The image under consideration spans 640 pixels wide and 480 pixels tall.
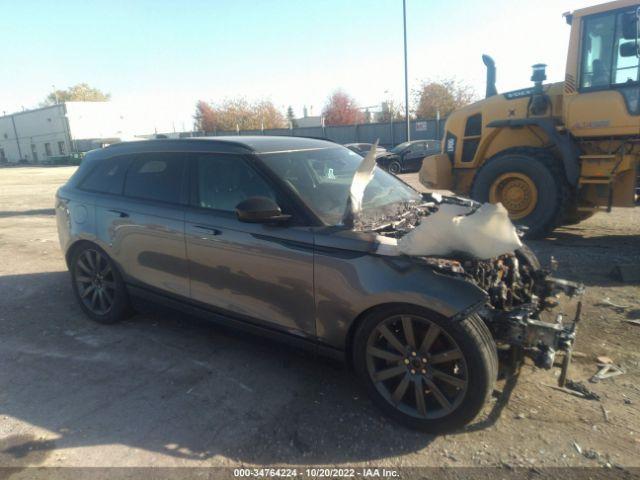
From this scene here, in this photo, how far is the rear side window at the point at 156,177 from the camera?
389 cm

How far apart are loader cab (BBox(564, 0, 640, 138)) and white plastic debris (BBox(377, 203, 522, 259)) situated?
472 centimetres

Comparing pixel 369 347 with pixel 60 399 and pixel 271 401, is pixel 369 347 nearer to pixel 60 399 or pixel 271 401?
pixel 271 401

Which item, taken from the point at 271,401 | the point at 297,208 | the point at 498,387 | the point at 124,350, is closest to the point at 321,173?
the point at 297,208

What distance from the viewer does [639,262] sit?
5.64 meters

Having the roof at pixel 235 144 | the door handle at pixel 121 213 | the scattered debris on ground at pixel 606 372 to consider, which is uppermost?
the roof at pixel 235 144

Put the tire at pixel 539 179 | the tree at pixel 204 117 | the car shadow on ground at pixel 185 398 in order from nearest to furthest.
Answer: the car shadow on ground at pixel 185 398 < the tire at pixel 539 179 < the tree at pixel 204 117

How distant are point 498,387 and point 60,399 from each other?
3.08 metres

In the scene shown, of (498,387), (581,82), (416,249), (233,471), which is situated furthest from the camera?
(581,82)

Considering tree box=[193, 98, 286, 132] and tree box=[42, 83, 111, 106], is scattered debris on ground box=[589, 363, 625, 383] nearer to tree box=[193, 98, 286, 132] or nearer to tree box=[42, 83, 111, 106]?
tree box=[193, 98, 286, 132]

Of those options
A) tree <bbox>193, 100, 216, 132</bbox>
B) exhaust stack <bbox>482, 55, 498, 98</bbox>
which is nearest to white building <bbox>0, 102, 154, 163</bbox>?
tree <bbox>193, 100, 216, 132</bbox>

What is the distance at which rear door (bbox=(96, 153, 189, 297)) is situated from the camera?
149 inches

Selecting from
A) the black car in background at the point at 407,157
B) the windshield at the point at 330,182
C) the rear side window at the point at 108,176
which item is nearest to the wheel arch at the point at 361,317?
the windshield at the point at 330,182

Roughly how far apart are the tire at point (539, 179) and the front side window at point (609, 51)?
1.16 meters

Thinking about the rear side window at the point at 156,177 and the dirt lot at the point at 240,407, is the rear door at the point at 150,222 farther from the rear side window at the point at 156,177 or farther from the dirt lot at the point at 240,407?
the dirt lot at the point at 240,407
